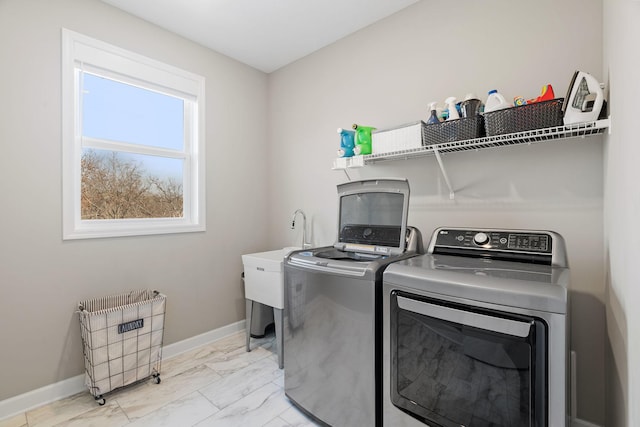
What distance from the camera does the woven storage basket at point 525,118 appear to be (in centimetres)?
135

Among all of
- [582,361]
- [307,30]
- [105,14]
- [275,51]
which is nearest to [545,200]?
[582,361]

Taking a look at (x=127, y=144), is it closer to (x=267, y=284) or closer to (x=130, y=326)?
(x=130, y=326)

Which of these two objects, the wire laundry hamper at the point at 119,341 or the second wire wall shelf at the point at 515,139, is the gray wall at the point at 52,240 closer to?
the wire laundry hamper at the point at 119,341

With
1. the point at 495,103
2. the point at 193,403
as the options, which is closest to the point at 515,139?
the point at 495,103

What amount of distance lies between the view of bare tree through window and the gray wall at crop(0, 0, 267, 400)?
21cm

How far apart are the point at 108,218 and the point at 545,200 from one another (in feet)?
9.30

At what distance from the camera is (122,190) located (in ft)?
7.51

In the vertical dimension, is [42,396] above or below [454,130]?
below

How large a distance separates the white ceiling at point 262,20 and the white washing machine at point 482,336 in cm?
187

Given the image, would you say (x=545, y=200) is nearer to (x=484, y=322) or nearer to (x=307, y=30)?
(x=484, y=322)

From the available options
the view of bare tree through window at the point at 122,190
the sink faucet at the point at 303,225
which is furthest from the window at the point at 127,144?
the sink faucet at the point at 303,225

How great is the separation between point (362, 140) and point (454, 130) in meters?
0.64

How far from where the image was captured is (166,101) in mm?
2521

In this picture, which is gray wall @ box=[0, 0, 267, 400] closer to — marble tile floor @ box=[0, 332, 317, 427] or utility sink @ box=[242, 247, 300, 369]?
marble tile floor @ box=[0, 332, 317, 427]
